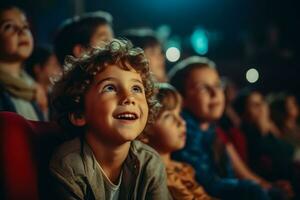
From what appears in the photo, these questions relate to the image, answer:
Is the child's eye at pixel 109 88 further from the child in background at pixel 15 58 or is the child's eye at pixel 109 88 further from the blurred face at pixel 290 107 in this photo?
the blurred face at pixel 290 107

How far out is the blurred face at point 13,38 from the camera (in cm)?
339

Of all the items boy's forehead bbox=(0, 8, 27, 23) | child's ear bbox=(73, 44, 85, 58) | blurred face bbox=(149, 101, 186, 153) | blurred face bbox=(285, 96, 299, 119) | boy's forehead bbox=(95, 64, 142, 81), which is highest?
boy's forehead bbox=(0, 8, 27, 23)

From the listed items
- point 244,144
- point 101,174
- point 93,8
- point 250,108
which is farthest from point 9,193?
point 93,8

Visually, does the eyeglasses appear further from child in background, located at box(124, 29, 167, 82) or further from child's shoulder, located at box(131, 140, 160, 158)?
child's shoulder, located at box(131, 140, 160, 158)

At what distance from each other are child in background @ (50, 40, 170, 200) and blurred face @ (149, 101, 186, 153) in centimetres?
80

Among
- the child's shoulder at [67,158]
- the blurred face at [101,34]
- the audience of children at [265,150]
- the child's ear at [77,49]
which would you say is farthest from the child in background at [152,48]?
the child's shoulder at [67,158]

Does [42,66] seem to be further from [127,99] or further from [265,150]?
[127,99]

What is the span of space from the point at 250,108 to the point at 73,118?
394 cm

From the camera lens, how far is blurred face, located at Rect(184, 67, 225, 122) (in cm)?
404

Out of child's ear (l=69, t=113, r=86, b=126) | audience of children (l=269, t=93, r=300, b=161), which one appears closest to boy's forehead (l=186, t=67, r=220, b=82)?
child's ear (l=69, t=113, r=86, b=126)

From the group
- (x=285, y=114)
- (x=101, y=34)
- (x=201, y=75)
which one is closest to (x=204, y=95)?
(x=201, y=75)

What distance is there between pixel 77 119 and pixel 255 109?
3.94 meters

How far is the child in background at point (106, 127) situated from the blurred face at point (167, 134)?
797 mm

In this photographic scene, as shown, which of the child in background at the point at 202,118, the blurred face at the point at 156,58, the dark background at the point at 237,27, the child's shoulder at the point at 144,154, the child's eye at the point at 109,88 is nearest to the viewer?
the child's eye at the point at 109,88
